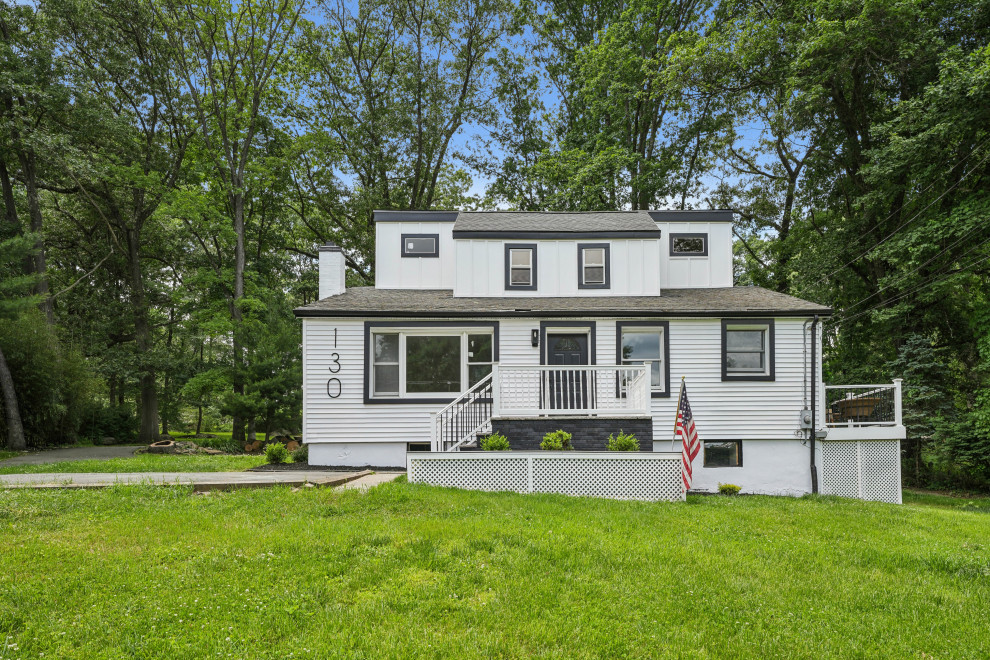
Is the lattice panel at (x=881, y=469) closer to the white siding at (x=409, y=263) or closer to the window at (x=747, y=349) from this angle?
the window at (x=747, y=349)

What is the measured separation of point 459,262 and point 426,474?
6076mm

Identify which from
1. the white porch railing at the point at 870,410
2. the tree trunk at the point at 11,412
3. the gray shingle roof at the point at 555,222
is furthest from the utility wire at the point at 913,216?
the tree trunk at the point at 11,412

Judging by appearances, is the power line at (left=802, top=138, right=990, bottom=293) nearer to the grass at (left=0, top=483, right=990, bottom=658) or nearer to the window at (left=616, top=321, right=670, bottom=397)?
the window at (left=616, top=321, right=670, bottom=397)

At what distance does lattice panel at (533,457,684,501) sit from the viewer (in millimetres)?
8930

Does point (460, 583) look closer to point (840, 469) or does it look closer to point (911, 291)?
point (840, 469)

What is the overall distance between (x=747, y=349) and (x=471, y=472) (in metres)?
7.20

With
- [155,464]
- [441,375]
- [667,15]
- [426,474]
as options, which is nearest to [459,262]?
[441,375]

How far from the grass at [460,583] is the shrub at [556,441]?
7.57 ft

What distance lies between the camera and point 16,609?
148 inches

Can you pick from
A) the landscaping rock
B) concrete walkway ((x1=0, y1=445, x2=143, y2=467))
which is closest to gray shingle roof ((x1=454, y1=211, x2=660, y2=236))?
the landscaping rock

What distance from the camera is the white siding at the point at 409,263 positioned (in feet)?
48.1

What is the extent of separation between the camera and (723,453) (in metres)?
12.2

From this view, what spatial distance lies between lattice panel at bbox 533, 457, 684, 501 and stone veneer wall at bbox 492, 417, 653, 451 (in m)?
1.15

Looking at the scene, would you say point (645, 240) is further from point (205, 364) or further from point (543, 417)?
point (205, 364)
